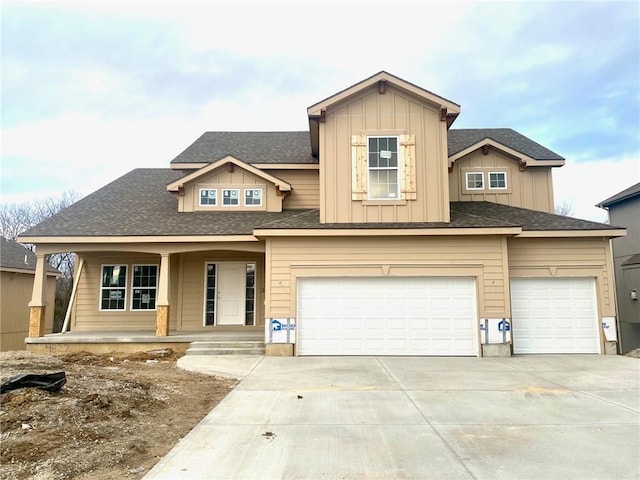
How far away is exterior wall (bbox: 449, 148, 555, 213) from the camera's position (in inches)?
559

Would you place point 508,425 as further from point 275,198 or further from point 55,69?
point 55,69

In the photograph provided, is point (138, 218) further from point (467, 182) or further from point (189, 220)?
point (467, 182)

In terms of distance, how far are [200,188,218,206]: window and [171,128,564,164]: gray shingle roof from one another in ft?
4.90

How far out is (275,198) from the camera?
1380 centimetres

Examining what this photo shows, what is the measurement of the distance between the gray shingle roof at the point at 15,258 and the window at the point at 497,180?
19.0 meters

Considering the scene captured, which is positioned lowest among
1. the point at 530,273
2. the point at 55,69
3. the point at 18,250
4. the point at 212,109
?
the point at 530,273

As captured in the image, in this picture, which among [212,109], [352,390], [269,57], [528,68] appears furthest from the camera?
[212,109]

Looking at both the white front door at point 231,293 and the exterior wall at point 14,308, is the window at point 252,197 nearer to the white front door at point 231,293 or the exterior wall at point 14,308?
the white front door at point 231,293

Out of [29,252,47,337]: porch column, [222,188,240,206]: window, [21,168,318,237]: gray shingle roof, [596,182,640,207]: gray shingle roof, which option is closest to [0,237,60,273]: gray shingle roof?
[21,168,318,237]: gray shingle roof

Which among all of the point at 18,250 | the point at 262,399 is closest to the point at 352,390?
the point at 262,399

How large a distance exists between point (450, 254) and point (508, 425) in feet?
19.5

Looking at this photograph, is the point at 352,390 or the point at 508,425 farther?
the point at 352,390

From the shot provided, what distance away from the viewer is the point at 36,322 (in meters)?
11.7

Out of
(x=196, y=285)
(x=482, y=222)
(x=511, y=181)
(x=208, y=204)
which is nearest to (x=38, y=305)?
(x=196, y=285)
